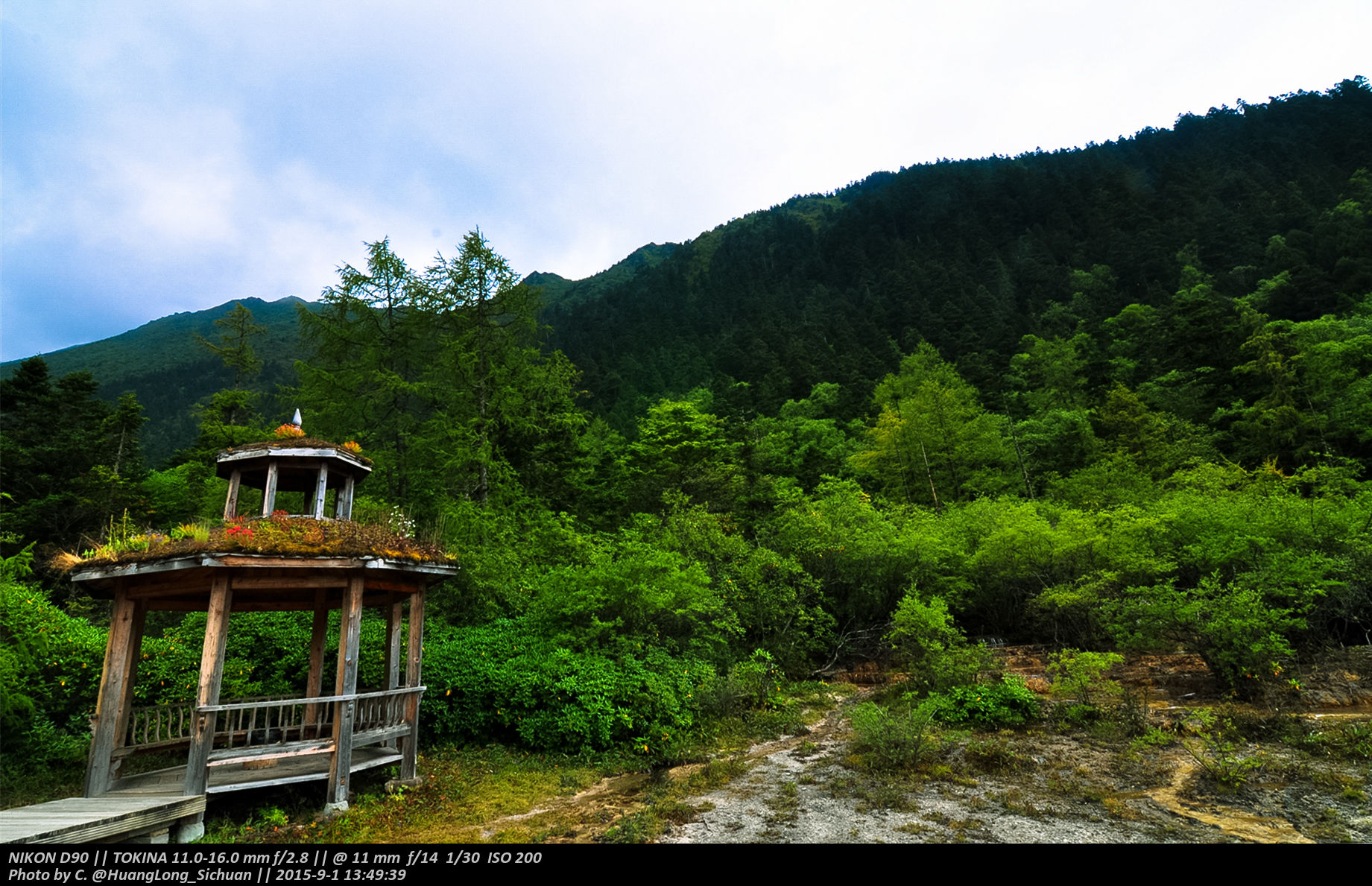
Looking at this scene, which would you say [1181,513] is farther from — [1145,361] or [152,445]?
[152,445]

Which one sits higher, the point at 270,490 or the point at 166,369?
the point at 166,369

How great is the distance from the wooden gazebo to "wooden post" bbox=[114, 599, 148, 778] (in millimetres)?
25

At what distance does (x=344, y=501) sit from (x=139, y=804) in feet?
13.3

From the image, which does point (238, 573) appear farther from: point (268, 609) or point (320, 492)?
point (268, 609)

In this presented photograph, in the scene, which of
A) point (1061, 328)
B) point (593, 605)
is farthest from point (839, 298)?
point (593, 605)

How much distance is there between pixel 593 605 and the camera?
1145 centimetres

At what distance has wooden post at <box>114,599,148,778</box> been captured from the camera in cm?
750

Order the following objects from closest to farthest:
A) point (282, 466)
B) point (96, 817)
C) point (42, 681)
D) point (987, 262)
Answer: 1. point (96, 817)
2. point (282, 466)
3. point (42, 681)
4. point (987, 262)

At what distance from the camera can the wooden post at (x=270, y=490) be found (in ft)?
26.2

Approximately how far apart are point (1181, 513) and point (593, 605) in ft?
49.7

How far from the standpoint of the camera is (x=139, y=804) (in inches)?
244

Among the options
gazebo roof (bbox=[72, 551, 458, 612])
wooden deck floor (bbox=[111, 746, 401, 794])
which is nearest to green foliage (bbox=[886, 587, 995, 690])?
gazebo roof (bbox=[72, 551, 458, 612])

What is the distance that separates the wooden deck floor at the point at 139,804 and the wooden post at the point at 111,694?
0.86ft

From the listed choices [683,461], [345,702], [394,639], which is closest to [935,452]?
[683,461]
